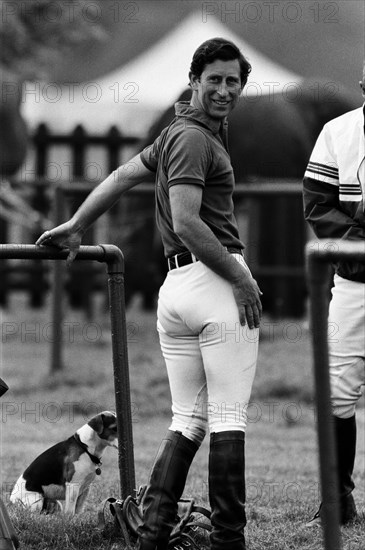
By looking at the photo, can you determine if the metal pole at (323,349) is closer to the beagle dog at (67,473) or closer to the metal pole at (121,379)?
the metal pole at (121,379)

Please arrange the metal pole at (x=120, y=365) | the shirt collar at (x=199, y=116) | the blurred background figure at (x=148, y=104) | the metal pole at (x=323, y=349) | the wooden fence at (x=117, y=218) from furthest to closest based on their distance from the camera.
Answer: the blurred background figure at (x=148, y=104)
the wooden fence at (x=117, y=218)
the metal pole at (x=120, y=365)
the shirt collar at (x=199, y=116)
the metal pole at (x=323, y=349)

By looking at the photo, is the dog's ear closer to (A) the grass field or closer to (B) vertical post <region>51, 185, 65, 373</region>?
(A) the grass field

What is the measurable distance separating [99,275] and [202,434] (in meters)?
8.73

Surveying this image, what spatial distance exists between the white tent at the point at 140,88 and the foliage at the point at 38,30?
1.81ft

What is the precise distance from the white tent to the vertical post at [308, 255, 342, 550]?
9.80 meters

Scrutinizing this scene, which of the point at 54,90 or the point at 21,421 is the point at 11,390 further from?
the point at 54,90

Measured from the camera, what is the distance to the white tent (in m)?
13.8

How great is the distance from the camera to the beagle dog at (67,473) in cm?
448

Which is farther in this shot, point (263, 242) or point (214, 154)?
point (263, 242)

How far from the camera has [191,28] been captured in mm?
14375

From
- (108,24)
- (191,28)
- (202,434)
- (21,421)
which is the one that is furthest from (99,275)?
(202,434)

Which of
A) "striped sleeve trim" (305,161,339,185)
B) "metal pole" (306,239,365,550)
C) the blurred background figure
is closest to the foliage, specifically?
the blurred background figure

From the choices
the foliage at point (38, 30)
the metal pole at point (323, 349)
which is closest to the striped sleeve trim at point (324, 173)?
the metal pole at point (323, 349)

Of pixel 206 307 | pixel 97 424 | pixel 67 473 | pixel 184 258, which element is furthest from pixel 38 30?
pixel 206 307
